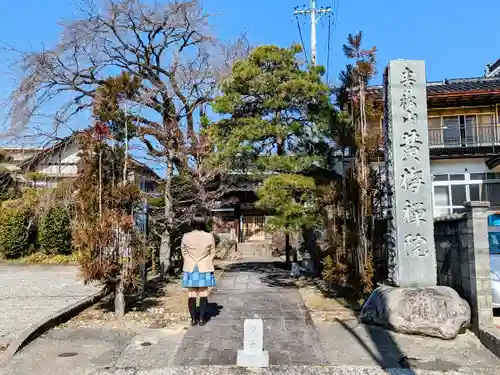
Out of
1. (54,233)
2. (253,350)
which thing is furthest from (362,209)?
(54,233)

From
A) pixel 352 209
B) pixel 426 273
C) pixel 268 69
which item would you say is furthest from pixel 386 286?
pixel 268 69

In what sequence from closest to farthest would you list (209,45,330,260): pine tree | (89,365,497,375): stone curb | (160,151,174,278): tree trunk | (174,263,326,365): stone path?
(89,365,497,375): stone curb → (174,263,326,365): stone path → (209,45,330,260): pine tree → (160,151,174,278): tree trunk

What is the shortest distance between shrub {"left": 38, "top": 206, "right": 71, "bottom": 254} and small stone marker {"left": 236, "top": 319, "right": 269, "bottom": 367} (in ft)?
53.9

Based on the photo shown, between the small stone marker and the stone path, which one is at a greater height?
the small stone marker

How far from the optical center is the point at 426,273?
727cm

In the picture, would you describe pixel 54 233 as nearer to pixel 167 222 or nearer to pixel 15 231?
pixel 15 231

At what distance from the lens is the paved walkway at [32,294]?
25.5 feet

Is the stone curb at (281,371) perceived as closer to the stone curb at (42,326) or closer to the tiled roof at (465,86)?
the stone curb at (42,326)

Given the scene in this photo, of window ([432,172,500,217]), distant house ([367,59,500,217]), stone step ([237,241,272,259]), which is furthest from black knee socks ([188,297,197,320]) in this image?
stone step ([237,241,272,259])

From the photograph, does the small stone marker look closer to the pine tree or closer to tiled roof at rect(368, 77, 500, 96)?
the pine tree

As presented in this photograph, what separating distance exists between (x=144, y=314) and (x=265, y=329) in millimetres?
2352

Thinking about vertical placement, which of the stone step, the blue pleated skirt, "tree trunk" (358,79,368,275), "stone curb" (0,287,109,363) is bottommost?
the stone step

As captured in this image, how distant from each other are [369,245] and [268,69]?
5756mm

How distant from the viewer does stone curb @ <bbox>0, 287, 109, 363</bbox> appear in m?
5.81
